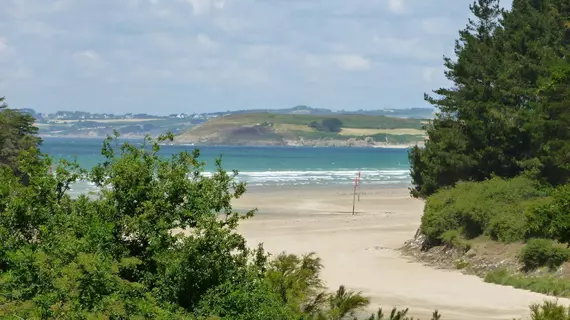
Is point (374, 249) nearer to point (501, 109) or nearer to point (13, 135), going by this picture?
point (501, 109)

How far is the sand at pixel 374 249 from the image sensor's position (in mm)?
23766

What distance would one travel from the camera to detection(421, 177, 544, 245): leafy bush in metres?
31.1

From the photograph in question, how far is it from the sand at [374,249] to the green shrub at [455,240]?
1.53 meters

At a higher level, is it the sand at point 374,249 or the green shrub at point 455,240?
the green shrub at point 455,240

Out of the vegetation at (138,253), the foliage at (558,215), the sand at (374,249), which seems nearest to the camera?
the vegetation at (138,253)

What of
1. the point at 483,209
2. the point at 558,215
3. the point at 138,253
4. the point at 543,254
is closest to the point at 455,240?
the point at 483,209

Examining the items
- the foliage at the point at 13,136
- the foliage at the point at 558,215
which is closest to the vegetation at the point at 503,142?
the foliage at the point at 558,215

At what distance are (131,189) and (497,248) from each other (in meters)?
19.4

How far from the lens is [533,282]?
25.9 metres

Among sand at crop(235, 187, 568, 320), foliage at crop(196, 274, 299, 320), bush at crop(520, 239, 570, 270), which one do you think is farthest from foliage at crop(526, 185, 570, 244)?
bush at crop(520, 239, 570, 270)

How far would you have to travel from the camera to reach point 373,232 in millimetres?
44844

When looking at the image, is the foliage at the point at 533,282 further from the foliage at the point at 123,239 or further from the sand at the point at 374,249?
the foliage at the point at 123,239

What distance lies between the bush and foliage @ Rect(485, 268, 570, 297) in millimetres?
572

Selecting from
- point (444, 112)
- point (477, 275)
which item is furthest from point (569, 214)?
point (444, 112)
